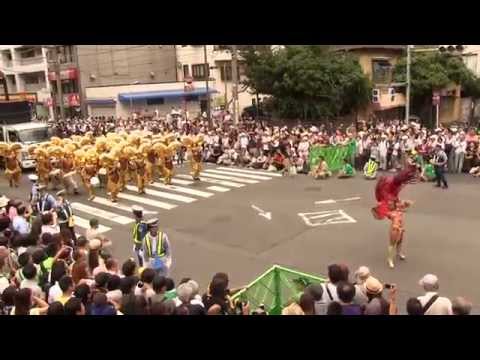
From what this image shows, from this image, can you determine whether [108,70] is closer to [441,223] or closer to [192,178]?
[192,178]

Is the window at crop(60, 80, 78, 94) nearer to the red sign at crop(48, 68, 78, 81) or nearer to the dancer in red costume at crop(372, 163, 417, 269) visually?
the red sign at crop(48, 68, 78, 81)

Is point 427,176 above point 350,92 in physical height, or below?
below

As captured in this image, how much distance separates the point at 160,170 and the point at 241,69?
2283cm

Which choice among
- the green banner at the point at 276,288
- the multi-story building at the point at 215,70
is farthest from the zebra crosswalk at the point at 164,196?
the multi-story building at the point at 215,70

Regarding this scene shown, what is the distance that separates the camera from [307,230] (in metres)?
12.7

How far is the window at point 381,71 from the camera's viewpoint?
33.8 meters

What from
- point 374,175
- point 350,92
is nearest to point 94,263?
point 374,175

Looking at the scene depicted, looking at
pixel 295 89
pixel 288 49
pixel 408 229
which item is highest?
pixel 288 49

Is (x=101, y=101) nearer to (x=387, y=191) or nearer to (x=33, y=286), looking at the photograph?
(x=387, y=191)

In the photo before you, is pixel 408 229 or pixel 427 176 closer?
pixel 408 229

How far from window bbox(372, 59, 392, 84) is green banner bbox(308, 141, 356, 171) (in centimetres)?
1563

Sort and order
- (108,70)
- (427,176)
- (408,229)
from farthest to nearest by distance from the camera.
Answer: (108,70)
(427,176)
(408,229)

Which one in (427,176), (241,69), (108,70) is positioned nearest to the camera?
(427,176)

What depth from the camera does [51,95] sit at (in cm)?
4675
